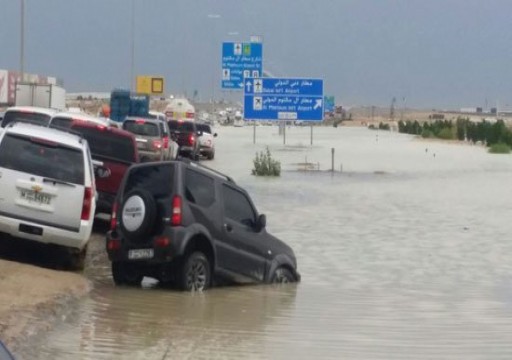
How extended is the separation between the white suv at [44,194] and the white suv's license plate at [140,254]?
1071mm

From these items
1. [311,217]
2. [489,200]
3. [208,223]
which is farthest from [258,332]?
[489,200]

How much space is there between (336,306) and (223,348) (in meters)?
3.95

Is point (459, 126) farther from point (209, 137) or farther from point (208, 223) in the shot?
point (208, 223)

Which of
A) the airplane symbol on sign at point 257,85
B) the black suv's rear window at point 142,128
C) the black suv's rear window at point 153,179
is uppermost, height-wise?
the airplane symbol on sign at point 257,85

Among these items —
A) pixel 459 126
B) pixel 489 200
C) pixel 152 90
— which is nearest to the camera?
pixel 489 200

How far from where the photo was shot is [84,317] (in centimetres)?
1129

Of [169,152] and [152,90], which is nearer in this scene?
[169,152]

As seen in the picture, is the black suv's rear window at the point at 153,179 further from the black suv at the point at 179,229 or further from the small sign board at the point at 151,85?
the small sign board at the point at 151,85

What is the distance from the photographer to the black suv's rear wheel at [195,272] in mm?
12847

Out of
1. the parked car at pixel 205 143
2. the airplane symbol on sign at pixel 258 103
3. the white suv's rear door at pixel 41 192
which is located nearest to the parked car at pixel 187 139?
the parked car at pixel 205 143

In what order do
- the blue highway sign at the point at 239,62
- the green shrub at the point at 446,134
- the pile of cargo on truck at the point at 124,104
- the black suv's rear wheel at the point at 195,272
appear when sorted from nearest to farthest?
1. the black suv's rear wheel at the point at 195,272
2. the pile of cargo on truck at the point at 124,104
3. the blue highway sign at the point at 239,62
4. the green shrub at the point at 446,134

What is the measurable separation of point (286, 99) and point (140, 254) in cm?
4248

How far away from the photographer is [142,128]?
116 ft

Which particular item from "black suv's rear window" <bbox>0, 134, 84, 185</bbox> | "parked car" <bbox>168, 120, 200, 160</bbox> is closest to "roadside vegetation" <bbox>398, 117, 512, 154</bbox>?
"parked car" <bbox>168, 120, 200, 160</bbox>
